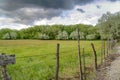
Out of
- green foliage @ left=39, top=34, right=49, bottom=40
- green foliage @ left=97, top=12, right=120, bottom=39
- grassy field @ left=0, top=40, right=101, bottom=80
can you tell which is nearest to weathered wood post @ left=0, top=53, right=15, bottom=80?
grassy field @ left=0, top=40, right=101, bottom=80

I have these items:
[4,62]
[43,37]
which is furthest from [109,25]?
[4,62]

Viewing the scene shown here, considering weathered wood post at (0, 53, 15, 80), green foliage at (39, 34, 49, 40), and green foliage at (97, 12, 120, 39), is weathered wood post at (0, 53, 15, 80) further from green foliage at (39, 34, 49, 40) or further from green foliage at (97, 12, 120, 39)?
green foliage at (39, 34, 49, 40)

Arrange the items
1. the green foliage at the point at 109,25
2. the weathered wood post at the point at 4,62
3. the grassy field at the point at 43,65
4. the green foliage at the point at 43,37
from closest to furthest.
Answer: the weathered wood post at the point at 4,62, the grassy field at the point at 43,65, the green foliage at the point at 109,25, the green foliage at the point at 43,37

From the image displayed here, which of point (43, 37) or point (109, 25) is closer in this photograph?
point (109, 25)

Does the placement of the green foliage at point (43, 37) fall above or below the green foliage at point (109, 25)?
below

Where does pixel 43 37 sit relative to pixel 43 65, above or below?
above

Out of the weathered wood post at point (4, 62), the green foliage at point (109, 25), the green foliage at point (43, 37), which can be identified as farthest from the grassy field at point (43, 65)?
the green foliage at point (43, 37)

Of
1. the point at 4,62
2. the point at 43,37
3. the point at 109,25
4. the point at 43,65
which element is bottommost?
the point at 43,65

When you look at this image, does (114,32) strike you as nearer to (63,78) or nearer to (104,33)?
(104,33)

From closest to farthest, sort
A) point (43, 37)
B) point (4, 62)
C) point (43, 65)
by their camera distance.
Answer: point (4, 62) → point (43, 65) → point (43, 37)

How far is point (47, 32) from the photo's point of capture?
183 m

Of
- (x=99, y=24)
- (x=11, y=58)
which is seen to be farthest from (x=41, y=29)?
(x=11, y=58)

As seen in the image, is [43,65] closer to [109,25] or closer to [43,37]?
[109,25]

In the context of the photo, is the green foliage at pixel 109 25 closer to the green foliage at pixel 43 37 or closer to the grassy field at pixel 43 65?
the grassy field at pixel 43 65
